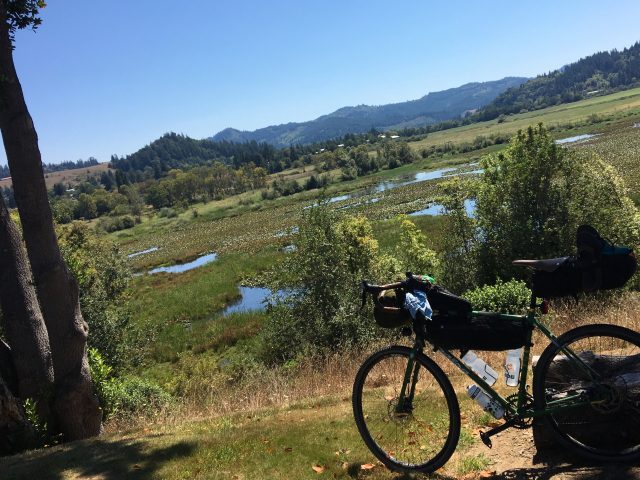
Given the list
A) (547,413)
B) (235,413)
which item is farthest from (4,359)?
(547,413)

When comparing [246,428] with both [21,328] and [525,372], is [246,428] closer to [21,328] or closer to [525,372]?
[525,372]

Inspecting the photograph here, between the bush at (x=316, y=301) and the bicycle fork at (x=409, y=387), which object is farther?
the bush at (x=316, y=301)

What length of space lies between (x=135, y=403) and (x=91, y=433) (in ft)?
11.5

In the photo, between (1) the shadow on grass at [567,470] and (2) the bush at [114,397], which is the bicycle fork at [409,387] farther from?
(2) the bush at [114,397]

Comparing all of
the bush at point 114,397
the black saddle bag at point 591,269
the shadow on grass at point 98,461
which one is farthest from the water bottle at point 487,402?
the bush at point 114,397

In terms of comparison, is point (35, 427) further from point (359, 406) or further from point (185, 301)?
point (185, 301)

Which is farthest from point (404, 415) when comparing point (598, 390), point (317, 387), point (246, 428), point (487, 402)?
point (317, 387)

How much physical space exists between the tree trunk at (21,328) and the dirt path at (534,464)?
6764 millimetres

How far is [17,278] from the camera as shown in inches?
299

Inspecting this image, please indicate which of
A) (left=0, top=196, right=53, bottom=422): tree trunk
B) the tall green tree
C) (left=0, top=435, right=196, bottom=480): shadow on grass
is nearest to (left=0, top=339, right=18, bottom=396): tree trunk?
(left=0, top=196, right=53, bottom=422): tree trunk

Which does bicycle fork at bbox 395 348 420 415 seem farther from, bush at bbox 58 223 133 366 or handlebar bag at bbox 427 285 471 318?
bush at bbox 58 223 133 366

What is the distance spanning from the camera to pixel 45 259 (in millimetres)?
7152

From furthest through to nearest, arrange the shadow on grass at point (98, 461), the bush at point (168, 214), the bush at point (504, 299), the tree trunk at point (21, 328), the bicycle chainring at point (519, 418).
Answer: the bush at point (168, 214) → the bush at point (504, 299) → the tree trunk at point (21, 328) → the shadow on grass at point (98, 461) → the bicycle chainring at point (519, 418)

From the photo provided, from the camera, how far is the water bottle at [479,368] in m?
4.03
